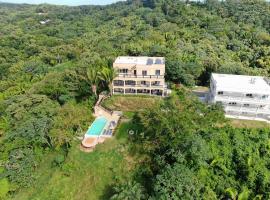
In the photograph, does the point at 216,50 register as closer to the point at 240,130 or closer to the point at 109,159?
the point at 240,130

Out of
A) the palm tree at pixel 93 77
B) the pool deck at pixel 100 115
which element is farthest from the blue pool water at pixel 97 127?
the palm tree at pixel 93 77

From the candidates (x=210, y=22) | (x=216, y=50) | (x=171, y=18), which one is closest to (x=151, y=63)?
(x=216, y=50)

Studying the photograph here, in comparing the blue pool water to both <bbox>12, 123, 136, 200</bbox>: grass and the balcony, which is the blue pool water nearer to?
<bbox>12, 123, 136, 200</bbox>: grass

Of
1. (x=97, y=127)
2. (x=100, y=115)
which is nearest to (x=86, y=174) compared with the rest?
(x=97, y=127)

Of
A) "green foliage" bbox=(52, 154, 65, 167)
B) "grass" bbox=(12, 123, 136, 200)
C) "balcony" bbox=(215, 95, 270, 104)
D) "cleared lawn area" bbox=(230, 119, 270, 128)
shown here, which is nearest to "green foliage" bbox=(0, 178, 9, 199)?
"grass" bbox=(12, 123, 136, 200)

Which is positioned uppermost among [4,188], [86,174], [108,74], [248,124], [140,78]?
[108,74]

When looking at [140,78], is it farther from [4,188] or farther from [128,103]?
[4,188]

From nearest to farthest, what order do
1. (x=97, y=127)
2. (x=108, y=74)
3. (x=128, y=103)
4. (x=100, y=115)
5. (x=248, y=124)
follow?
1. (x=248, y=124)
2. (x=97, y=127)
3. (x=108, y=74)
4. (x=128, y=103)
5. (x=100, y=115)

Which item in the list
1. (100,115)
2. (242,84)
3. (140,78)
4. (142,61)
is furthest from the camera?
(142,61)
